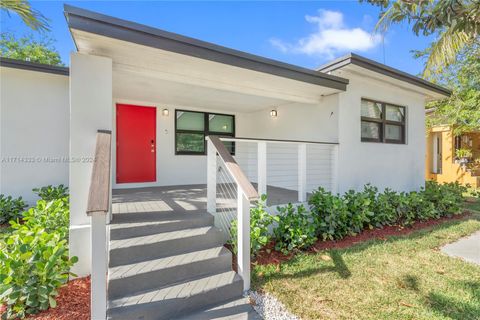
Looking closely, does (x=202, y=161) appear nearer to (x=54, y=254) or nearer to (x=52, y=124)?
(x=52, y=124)

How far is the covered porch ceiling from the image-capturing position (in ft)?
10.1

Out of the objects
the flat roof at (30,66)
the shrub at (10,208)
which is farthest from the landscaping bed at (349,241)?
the flat roof at (30,66)

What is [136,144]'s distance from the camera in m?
6.69

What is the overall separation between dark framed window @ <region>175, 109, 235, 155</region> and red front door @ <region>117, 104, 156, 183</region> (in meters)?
0.75

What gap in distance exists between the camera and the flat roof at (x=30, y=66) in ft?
16.5

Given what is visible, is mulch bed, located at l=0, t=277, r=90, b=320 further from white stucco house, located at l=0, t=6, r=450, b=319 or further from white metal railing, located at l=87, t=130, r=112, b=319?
white metal railing, located at l=87, t=130, r=112, b=319

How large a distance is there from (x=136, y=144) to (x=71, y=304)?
183 inches

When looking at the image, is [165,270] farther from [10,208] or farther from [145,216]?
[10,208]

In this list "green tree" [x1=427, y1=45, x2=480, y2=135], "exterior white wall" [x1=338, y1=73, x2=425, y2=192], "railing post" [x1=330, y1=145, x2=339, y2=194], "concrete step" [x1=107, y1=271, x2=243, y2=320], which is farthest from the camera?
"green tree" [x1=427, y1=45, x2=480, y2=135]

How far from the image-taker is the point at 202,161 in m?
7.75

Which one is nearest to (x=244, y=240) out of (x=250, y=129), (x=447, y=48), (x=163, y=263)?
(x=163, y=263)

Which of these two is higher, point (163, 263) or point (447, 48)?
point (447, 48)

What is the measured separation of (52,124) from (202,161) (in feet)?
12.9

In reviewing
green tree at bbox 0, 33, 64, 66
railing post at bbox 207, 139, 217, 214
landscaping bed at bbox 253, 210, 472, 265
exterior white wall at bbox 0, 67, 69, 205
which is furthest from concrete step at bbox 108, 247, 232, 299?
green tree at bbox 0, 33, 64, 66
